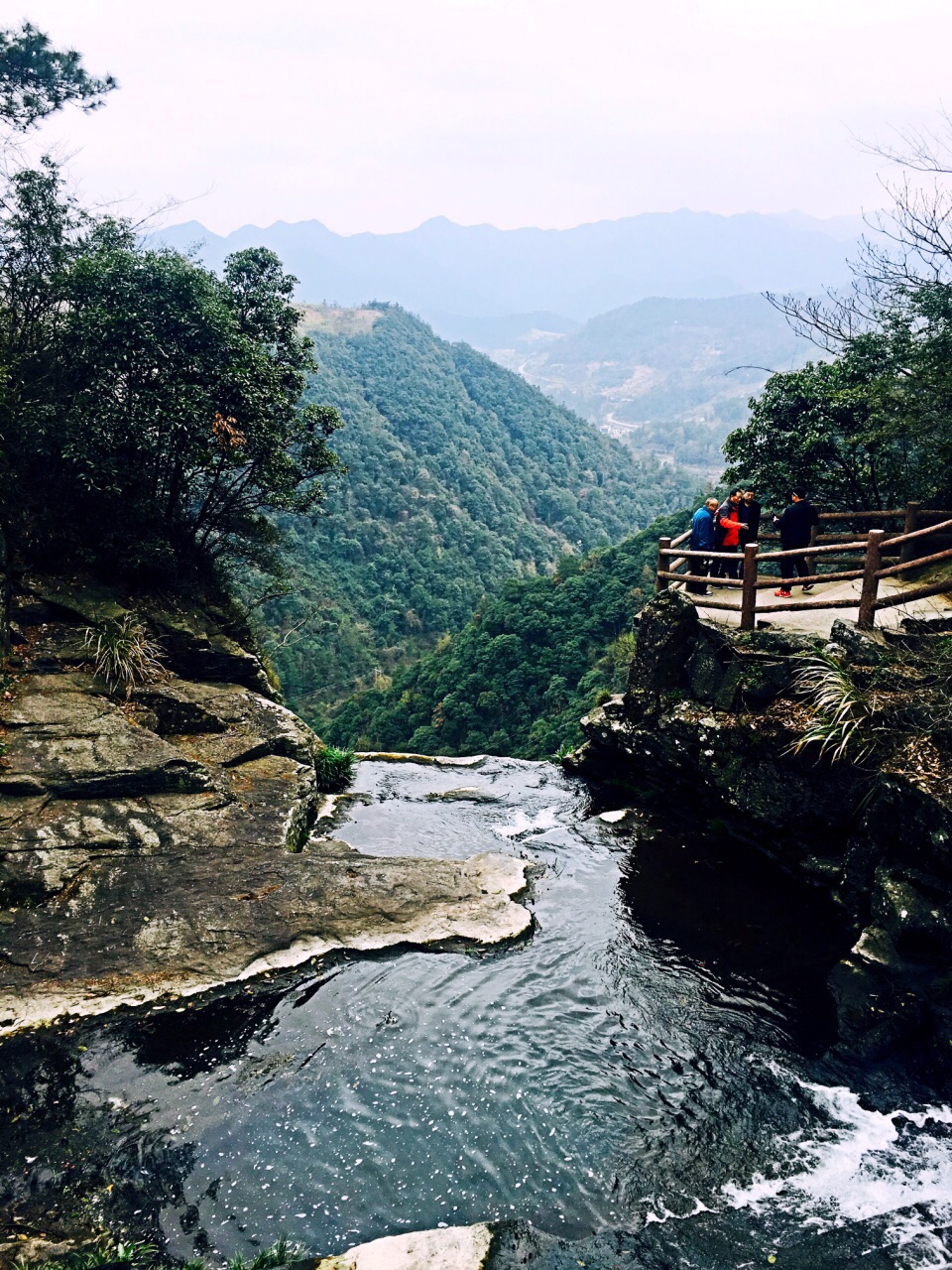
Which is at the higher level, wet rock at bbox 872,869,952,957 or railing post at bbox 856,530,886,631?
railing post at bbox 856,530,886,631

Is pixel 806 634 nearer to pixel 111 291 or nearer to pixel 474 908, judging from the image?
pixel 474 908

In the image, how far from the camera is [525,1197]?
665cm

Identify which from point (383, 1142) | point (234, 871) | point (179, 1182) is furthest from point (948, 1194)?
point (234, 871)

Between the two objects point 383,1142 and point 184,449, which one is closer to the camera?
point 383,1142

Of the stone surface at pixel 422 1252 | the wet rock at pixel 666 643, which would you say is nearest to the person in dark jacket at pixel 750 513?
the wet rock at pixel 666 643

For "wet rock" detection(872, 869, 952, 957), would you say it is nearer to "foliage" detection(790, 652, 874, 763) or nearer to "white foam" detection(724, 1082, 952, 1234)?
"white foam" detection(724, 1082, 952, 1234)

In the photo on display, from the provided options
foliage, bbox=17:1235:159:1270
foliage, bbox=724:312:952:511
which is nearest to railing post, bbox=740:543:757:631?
foliage, bbox=724:312:952:511

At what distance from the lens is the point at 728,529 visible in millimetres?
14555

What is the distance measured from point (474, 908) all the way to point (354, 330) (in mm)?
139563

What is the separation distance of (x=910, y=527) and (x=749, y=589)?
4.01 m

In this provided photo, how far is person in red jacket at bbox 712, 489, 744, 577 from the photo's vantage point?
14.5 m

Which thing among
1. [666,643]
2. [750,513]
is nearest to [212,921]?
[666,643]

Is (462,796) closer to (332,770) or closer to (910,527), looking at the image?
(332,770)

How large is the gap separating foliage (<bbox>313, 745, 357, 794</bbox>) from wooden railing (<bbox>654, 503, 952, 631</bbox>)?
7.39 metres
